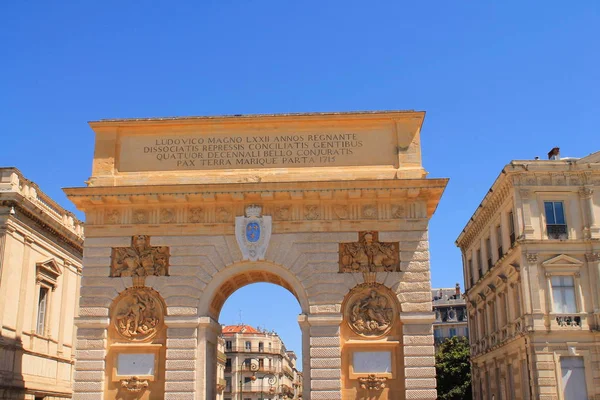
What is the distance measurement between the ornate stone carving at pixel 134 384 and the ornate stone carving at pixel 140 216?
4.63 metres

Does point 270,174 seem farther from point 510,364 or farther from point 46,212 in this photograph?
point 510,364

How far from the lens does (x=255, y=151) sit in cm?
2194

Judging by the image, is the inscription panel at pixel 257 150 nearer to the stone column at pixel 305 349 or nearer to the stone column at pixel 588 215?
the stone column at pixel 305 349

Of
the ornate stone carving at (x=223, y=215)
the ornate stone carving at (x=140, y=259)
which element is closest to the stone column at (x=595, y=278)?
the ornate stone carving at (x=223, y=215)

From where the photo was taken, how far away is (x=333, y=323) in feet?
66.1

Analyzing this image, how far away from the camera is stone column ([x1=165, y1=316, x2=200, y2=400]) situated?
781 inches

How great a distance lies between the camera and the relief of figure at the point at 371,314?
20.3 meters

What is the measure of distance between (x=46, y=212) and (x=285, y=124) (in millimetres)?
13954

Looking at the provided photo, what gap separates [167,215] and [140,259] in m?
1.55

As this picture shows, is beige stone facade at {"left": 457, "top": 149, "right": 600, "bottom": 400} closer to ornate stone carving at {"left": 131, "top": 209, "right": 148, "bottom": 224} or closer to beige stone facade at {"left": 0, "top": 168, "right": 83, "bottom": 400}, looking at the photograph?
ornate stone carving at {"left": 131, "top": 209, "right": 148, "bottom": 224}

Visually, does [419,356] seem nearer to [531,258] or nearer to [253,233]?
[253,233]

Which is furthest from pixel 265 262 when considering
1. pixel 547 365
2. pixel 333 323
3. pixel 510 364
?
pixel 510 364

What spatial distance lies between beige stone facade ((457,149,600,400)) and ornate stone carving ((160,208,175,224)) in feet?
48.1

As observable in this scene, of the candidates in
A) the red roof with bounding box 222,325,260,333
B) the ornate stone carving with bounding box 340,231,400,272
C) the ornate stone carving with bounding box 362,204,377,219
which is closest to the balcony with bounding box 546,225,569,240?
the ornate stone carving with bounding box 340,231,400,272
